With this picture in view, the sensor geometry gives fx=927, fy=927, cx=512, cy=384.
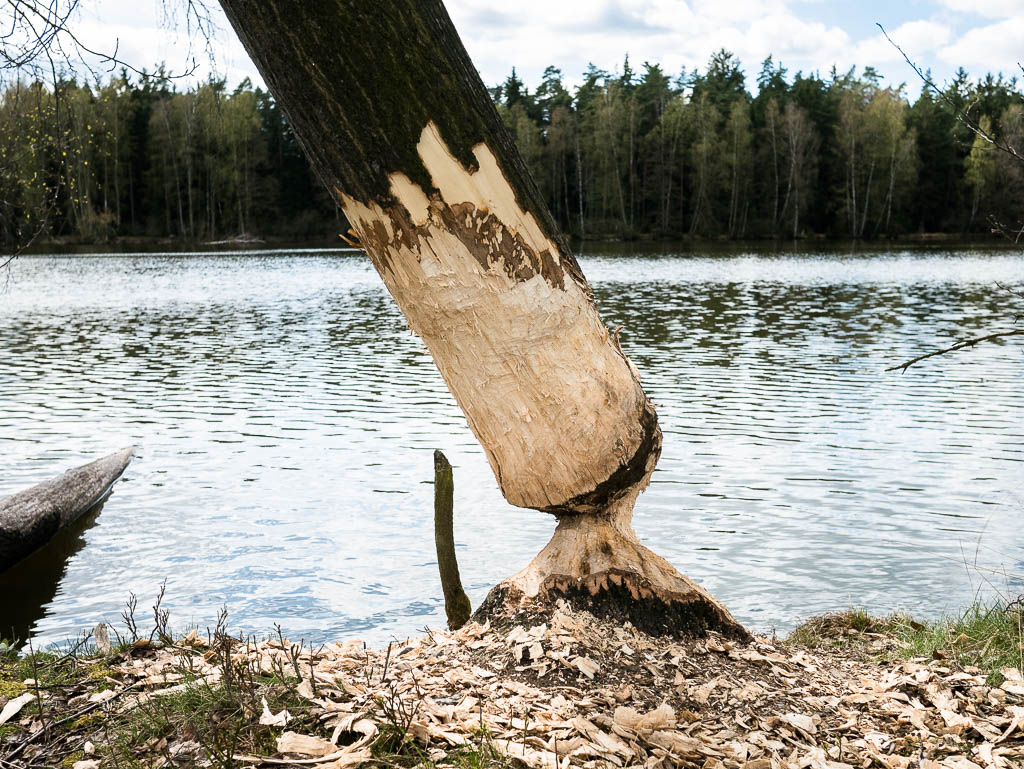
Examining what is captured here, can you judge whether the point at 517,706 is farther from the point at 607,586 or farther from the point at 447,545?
the point at 447,545

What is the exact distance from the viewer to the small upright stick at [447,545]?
5773mm

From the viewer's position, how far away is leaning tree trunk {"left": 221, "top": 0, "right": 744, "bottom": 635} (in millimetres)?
2842

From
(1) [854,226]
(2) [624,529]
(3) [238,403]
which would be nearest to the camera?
(2) [624,529]

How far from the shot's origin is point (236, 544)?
894 centimetres

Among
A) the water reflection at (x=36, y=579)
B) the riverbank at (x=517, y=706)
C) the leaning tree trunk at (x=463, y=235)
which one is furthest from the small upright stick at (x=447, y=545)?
the water reflection at (x=36, y=579)

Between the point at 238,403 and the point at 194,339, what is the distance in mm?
8618

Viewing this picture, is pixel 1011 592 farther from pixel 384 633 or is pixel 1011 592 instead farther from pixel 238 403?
pixel 238 403

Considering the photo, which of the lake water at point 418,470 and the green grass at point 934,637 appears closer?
the green grass at point 934,637

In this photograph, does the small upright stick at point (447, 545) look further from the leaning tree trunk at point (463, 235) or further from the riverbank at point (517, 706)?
the leaning tree trunk at point (463, 235)

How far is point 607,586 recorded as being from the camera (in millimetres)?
3775

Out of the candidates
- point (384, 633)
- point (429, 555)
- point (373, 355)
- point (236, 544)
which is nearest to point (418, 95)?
point (384, 633)

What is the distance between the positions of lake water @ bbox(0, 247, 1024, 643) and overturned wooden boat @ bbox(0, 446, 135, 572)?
0.20 metres

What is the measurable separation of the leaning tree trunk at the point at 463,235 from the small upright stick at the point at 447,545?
7.24 ft

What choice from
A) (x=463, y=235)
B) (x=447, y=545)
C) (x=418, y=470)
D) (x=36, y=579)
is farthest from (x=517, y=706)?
(x=418, y=470)
